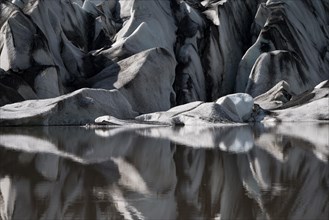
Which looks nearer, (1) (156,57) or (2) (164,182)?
(2) (164,182)

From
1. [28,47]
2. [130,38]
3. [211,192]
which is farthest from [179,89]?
[211,192]

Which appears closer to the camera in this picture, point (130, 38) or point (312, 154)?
point (312, 154)

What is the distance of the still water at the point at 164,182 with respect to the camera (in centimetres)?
722

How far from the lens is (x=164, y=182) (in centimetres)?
972

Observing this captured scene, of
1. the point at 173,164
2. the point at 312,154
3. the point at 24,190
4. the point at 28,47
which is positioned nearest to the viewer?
the point at 24,190

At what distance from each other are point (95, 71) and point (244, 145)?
76.0ft

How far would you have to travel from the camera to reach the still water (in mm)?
7219

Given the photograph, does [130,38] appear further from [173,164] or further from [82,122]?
[173,164]

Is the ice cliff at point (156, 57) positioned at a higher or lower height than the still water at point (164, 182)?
lower

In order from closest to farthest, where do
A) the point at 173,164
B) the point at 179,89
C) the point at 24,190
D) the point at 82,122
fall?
1. the point at 24,190
2. the point at 173,164
3. the point at 82,122
4. the point at 179,89

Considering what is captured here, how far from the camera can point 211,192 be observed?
8750 mm

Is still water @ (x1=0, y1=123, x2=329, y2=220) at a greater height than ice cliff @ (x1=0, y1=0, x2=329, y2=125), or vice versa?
still water @ (x1=0, y1=123, x2=329, y2=220)

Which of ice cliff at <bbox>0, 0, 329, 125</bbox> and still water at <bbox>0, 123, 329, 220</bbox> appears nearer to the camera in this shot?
still water at <bbox>0, 123, 329, 220</bbox>

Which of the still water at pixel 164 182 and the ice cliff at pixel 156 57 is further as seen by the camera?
the ice cliff at pixel 156 57
